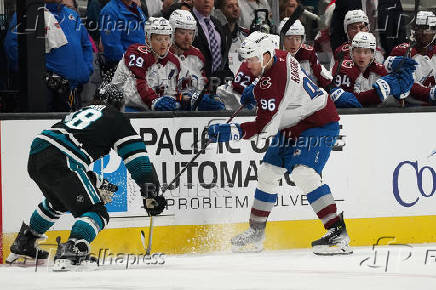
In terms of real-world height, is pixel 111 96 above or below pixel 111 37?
below

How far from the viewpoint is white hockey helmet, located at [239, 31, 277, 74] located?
7672 millimetres

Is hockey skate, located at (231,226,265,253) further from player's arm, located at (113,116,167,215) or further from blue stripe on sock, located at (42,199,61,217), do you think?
blue stripe on sock, located at (42,199,61,217)

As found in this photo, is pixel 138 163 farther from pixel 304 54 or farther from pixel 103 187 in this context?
pixel 304 54

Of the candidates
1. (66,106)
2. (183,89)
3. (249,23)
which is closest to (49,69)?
(66,106)

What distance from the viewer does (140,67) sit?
8.21 meters

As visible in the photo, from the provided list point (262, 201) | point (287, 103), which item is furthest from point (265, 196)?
point (287, 103)

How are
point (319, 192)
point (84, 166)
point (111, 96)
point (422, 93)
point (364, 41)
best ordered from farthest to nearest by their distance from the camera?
point (422, 93), point (364, 41), point (319, 192), point (111, 96), point (84, 166)

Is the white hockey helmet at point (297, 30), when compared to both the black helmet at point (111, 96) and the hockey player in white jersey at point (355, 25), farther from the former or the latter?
the black helmet at point (111, 96)

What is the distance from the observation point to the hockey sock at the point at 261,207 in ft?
26.2

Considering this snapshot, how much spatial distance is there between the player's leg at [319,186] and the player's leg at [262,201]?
0.12 m

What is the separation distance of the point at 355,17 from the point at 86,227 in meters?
3.50

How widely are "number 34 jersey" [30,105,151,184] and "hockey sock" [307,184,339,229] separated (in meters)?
1.35

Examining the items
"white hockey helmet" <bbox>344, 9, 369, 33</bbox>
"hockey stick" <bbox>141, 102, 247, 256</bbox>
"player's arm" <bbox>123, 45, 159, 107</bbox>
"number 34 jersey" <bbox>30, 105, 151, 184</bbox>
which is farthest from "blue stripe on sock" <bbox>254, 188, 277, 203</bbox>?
"white hockey helmet" <bbox>344, 9, 369, 33</bbox>

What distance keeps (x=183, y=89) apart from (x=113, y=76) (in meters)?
0.54
